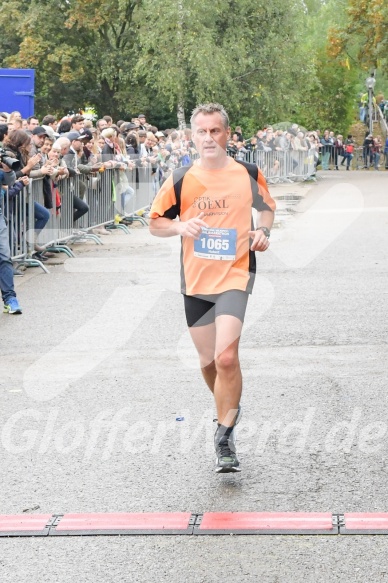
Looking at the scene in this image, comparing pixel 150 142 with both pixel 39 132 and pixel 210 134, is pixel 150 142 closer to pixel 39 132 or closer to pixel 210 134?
pixel 39 132

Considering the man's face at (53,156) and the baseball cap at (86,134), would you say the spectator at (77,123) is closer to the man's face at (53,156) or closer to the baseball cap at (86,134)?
the baseball cap at (86,134)

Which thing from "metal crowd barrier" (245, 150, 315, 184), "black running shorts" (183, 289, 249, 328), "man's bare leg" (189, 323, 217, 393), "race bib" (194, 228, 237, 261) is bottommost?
"metal crowd barrier" (245, 150, 315, 184)

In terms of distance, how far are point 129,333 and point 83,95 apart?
153ft

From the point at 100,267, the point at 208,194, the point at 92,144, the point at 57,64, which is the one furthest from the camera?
the point at 57,64

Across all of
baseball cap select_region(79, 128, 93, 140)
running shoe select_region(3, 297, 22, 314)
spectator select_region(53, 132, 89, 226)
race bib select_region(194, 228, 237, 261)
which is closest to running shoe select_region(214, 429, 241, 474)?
race bib select_region(194, 228, 237, 261)

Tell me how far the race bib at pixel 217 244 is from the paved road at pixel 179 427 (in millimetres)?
1069

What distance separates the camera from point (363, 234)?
20297 mm

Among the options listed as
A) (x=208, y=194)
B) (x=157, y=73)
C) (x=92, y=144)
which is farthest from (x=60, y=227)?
(x=157, y=73)

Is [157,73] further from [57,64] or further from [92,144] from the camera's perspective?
[92,144]


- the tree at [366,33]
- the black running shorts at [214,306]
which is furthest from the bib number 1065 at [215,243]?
the tree at [366,33]

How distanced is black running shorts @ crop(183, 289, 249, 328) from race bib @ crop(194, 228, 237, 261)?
19 cm

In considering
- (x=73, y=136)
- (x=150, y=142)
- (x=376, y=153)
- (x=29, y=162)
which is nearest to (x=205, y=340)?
(x=29, y=162)

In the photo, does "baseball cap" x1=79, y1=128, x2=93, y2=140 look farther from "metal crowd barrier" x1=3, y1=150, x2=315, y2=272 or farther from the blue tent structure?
the blue tent structure

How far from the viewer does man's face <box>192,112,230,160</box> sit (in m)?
6.09
